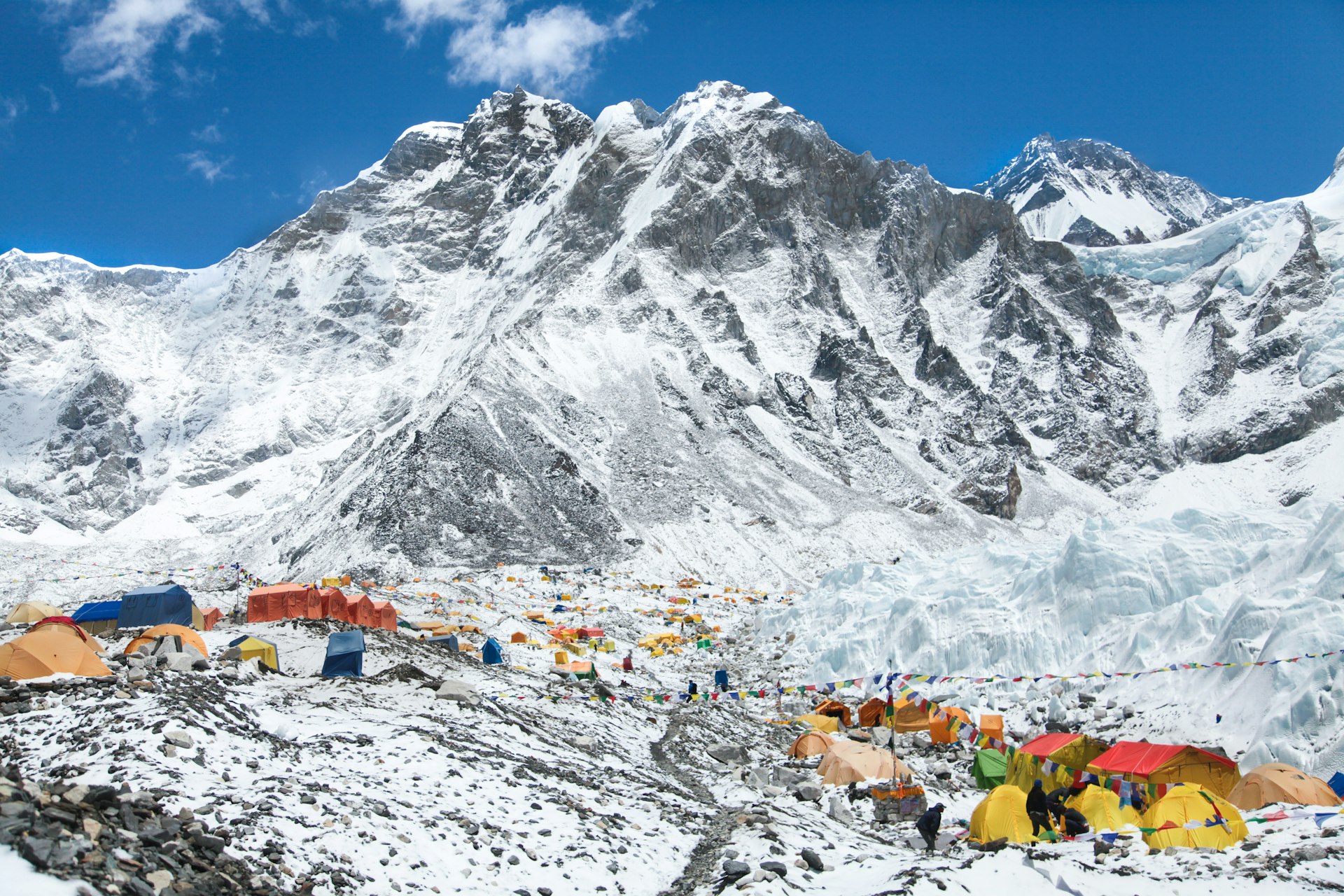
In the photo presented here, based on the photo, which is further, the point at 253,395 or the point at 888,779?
the point at 253,395

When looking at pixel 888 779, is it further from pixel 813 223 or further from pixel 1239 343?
pixel 1239 343

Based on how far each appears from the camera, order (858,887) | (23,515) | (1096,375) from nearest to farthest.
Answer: (858,887) < (23,515) < (1096,375)

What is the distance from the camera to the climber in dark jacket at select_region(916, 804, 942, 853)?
17.0 m

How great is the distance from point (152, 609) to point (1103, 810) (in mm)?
30385

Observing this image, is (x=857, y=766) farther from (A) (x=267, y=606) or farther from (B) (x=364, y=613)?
(A) (x=267, y=606)

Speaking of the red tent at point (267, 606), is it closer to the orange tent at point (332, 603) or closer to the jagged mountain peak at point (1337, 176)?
the orange tent at point (332, 603)

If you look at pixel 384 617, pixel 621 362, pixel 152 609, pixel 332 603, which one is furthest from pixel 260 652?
pixel 621 362

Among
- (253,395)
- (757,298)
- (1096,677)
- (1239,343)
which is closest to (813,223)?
(757,298)

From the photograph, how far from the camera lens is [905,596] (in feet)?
120

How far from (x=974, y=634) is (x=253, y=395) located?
450 feet

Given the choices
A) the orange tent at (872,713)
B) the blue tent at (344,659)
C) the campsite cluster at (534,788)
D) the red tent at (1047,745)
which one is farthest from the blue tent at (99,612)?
the red tent at (1047,745)

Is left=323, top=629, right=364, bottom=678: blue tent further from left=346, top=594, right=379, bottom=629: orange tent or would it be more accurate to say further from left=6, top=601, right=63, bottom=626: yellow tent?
left=346, top=594, right=379, bottom=629: orange tent

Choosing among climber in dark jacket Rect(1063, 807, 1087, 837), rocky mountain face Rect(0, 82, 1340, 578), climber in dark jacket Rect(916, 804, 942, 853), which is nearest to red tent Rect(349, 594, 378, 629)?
climber in dark jacket Rect(916, 804, 942, 853)

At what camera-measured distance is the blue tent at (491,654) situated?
34.2 meters
